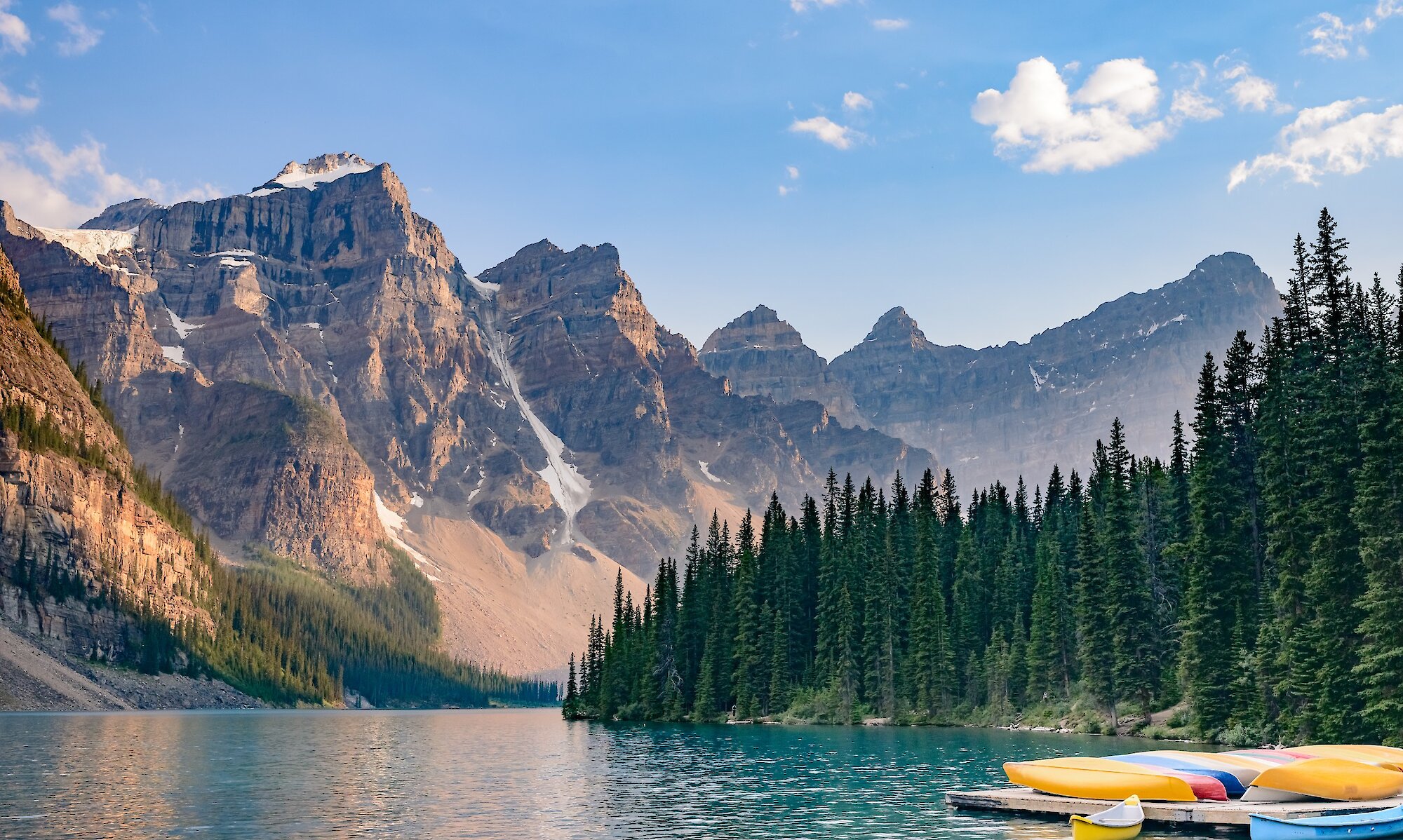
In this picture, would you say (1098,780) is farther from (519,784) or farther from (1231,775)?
(519,784)

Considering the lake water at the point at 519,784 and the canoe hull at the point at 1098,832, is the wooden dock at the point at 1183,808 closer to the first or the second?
the lake water at the point at 519,784

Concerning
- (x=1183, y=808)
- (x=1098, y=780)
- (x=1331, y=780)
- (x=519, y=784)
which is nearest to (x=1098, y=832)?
(x=1183, y=808)

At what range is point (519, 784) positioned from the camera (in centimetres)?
6825

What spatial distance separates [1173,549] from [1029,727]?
100 feet

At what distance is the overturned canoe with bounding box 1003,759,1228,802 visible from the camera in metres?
47.8

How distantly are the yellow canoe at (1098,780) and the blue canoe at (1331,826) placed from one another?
5.52m

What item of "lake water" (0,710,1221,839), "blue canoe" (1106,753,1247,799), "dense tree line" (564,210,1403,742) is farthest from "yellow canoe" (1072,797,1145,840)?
"dense tree line" (564,210,1403,742)

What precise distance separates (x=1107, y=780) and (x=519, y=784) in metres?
31.9

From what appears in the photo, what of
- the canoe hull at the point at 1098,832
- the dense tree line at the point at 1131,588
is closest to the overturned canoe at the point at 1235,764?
the canoe hull at the point at 1098,832

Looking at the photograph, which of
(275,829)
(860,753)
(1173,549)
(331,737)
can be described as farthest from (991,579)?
(275,829)

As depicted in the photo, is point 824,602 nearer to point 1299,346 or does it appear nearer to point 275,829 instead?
point 1299,346

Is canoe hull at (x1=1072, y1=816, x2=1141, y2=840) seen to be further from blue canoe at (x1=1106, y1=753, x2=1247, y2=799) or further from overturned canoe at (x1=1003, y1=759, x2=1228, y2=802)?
blue canoe at (x1=1106, y1=753, x2=1247, y2=799)

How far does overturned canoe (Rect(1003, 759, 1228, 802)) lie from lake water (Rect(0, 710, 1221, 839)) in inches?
124

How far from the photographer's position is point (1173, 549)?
92.2 m
